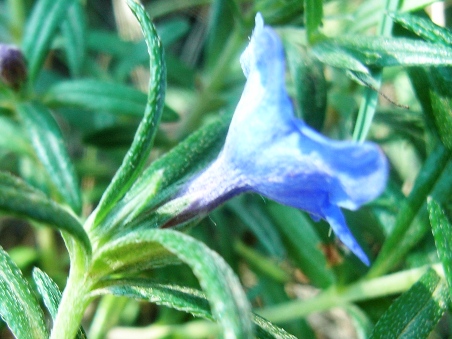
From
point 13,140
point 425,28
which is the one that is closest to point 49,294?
point 13,140

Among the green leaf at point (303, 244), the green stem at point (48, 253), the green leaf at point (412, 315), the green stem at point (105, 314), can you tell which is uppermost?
the green leaf at point (412, 315)

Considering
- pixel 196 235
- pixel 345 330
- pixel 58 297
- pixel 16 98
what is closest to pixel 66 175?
pixel 16 98

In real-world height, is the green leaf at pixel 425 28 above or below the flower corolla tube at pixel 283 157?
above

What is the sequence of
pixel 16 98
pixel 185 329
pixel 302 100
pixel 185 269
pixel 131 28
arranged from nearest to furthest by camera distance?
1. pixel 302 100
2. pixel 16 98
3. pixel 185 329
4. pixel 185 269
5. pixel 131 28

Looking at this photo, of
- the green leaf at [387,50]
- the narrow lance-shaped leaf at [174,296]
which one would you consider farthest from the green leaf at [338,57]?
the narrow lance-shaped leaf at [174,296]

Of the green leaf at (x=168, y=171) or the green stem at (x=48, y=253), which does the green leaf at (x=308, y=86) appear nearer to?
the green leaf at (x=168, y=171)

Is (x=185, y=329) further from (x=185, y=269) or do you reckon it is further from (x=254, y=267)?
(x=254, y=267)
